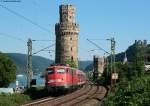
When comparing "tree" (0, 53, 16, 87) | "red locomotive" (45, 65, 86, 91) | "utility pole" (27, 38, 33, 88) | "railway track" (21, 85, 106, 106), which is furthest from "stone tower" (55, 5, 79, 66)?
"railway track" (21, 85, 106, 106)

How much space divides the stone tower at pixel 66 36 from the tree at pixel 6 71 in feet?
130

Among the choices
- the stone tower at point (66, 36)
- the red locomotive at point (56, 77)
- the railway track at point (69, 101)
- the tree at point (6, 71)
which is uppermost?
the stone tower at point (66, 36)

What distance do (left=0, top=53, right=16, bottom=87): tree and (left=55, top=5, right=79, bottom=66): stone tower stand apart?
39.6 meters

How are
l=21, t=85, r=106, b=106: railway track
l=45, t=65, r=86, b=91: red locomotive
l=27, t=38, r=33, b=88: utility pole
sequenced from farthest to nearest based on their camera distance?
l=27, t=38, r=33, b=88: utility pole
l=45, t=65, r=86, b=91: red locomotive
l=21, t=85, r=106, b=106: railway track

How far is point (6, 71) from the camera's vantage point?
106 meters

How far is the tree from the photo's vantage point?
104625mm

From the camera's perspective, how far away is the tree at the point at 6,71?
105 metres

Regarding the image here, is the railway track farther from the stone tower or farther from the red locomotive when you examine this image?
the stone tower

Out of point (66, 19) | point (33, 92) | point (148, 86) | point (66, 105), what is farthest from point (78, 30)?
point (148, 86)

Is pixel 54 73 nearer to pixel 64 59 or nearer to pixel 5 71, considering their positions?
pixel 5 71

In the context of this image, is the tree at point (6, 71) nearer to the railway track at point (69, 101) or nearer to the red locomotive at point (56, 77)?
the red locomotive at point (56, 77)

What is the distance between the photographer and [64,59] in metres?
152

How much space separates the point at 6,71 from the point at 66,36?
53608mm

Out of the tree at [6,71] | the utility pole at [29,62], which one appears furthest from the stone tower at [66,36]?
the utility pole at [29,62]
